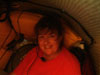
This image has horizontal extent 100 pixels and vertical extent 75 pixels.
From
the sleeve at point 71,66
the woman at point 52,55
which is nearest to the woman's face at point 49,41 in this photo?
the woman at point 52,55

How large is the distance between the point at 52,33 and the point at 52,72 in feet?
0.82

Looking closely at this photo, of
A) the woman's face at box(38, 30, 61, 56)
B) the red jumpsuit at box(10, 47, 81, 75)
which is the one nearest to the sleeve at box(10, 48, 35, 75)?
the red jumpsuit at box(10, 47, 81, 75)

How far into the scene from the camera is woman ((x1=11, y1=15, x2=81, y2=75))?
0.92 metres

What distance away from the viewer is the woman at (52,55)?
0.92 meters

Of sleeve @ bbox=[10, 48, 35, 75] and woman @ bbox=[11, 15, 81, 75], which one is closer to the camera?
woman @ bbox=[11, 15, 81, 75]

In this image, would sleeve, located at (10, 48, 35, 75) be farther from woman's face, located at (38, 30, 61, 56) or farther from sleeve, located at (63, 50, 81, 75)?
sleeve, located at (63, 50, 81, 75)

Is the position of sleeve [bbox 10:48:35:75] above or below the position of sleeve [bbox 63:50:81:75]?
below

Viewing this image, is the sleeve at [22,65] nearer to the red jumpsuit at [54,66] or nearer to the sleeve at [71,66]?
the red jumpsuit at [54,66]

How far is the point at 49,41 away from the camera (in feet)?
3.10

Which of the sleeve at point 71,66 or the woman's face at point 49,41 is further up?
the woman's face at point 49,41

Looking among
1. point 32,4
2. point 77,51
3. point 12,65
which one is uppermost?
point 32,4

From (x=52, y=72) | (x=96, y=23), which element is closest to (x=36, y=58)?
(x=52, y=72)

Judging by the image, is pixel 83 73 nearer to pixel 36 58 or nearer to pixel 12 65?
pixel 36 58

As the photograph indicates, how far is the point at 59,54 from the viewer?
97 centimetres
